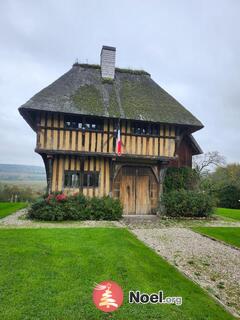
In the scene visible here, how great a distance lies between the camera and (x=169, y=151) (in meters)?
11.3

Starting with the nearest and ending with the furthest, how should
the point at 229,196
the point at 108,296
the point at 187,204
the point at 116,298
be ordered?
the point at 116,298
the point at 108,296
the point at 187,204
the point at 229,196

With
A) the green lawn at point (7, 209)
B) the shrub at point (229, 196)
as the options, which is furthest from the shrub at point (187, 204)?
the shrub at point (229, 196)

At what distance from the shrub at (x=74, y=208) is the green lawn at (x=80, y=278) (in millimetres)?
2936

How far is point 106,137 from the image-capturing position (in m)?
10.8

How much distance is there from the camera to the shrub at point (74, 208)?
367 inches

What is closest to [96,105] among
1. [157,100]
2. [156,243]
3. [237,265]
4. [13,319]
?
[157,100]

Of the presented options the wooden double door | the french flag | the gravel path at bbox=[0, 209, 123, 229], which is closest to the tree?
the wooden double door

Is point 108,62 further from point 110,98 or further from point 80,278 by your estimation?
point 80,278

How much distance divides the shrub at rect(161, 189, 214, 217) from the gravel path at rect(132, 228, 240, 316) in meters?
2.67

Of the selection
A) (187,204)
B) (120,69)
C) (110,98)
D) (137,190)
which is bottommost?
(187,204)

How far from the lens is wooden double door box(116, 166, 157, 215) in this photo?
37.7ft

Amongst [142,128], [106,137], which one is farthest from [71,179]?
[142,128]

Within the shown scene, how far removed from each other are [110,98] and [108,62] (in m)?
2.55

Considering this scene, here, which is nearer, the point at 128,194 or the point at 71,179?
the point at 71,179
